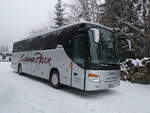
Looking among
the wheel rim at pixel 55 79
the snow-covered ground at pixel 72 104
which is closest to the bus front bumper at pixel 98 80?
the snow-covered ground at pixel 72 104

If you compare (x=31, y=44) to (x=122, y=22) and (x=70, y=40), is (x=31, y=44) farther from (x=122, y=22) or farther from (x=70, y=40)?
(x=122, y=22)

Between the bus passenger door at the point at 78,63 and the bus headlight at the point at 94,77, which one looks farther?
the bus passenger door at the point at 78,63

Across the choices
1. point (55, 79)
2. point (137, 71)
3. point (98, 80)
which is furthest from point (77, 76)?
point (137, 71)

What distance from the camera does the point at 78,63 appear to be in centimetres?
647

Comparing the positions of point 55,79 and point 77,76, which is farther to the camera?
point 55,79

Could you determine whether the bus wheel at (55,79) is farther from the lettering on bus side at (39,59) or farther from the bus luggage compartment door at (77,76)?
the bus luggage compartment door at (77,76)

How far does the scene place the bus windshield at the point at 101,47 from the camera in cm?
600

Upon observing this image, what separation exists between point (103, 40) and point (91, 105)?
9.01 ft

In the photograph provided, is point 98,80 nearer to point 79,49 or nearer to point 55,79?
point 79,49

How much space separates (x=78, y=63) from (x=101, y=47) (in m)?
1.16

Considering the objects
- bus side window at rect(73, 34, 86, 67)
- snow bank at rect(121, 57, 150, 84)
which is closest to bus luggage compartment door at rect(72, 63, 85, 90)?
bus side window at rect(73, 34, 86, 67)

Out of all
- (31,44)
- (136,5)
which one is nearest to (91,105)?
(31,44)

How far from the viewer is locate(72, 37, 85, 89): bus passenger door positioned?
6285 millimetres

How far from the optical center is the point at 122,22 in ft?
51.3
